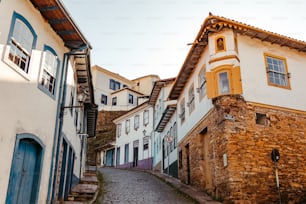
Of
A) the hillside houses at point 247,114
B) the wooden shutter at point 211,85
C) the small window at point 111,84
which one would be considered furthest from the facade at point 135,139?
the wooden shutter at point 211,85

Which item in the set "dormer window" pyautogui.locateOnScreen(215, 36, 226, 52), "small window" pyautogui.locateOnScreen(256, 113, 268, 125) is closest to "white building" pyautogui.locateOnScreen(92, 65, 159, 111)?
"dormer window" pyautogui.locateOnScreen(215, 36, 226, 52)

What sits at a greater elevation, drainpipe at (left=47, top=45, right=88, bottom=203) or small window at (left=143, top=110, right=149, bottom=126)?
small window at (left=143, top=110, right=149, bottom=126)

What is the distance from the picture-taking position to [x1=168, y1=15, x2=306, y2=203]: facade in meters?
11.7

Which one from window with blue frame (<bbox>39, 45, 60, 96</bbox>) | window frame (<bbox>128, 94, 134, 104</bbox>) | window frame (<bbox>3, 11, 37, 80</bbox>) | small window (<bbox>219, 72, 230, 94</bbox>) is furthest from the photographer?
window frame (<bbox>128, 94, 134, 104</bbox>)

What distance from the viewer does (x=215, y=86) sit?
13.3 meters

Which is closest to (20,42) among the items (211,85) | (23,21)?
(23,21)

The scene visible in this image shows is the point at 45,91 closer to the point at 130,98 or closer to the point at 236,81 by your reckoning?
the point at 236,81

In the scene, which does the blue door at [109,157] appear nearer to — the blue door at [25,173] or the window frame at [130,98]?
the window frame at [130,98]

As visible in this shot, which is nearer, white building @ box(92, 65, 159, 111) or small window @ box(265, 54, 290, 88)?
small window @ box(265, 54, 290, 88)

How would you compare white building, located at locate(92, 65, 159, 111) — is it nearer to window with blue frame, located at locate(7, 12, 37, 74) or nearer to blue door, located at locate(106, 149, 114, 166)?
blue door, located at locate(106, 149, 114, 166)

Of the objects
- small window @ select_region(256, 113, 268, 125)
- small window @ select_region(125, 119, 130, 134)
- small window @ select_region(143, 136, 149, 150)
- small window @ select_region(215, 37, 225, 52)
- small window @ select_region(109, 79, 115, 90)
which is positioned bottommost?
small window @ select_region(256, 113, 268, 125)

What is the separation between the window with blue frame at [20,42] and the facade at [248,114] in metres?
7.25

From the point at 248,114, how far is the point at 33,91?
8.05 m

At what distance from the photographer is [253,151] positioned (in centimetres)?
1201
